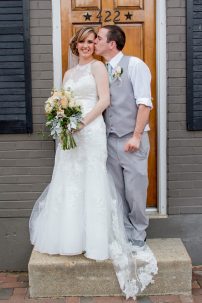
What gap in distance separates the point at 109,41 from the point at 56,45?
71 cm

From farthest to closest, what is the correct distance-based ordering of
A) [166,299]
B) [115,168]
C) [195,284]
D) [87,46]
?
[195,284]
[115,168]
[87,46]
[166,299]

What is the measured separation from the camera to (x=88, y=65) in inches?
180

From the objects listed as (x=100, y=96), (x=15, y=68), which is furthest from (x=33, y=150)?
(x=100, y=96)

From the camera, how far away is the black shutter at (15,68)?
16.1 ft

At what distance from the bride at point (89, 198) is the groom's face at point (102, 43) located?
46 mm

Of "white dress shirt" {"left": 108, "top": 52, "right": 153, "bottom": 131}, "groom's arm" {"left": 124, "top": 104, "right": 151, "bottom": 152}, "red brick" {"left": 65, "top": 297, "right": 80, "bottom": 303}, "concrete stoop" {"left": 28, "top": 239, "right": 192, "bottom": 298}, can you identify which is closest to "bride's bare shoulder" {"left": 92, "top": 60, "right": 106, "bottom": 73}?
"white dress shirt" {"left": 108, "top": 52, "right": 153, "bottom": 131}

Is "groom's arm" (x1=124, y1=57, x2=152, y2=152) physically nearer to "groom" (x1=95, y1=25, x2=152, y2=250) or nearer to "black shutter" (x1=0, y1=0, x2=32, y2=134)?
"groom" (x1=95, y1=25, x2=152, y2=250)

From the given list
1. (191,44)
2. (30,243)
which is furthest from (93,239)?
(191,44)

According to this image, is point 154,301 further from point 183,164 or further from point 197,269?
point 183,164

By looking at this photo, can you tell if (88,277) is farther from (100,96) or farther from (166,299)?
(100,96)

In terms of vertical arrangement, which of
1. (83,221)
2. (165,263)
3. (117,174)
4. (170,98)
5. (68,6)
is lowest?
(165,263)

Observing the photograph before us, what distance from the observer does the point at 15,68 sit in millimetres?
4961

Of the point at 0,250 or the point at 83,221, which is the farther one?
the point at 0,250

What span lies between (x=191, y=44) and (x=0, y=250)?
2.86 meters
